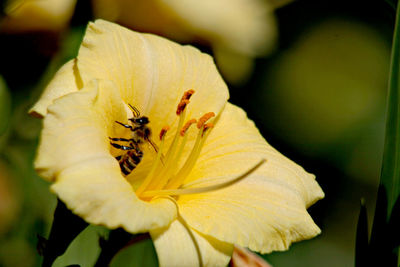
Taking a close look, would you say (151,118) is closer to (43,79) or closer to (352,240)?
(43,79)

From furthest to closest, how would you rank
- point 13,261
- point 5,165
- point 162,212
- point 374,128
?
point 374,128
point 5,165
point 13,261
point 162,212

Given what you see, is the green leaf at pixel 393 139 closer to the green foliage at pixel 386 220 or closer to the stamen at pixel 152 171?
the green foliage at pixel 386 220

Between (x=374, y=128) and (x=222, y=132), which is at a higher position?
(x=222, y=132)

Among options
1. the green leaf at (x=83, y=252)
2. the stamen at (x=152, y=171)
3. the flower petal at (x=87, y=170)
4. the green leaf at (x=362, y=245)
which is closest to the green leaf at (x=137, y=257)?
the green leaf at (x=83, y=252)

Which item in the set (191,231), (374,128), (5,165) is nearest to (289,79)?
(374,128)

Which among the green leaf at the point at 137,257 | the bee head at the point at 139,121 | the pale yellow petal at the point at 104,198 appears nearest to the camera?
the pale yellow petal at the point at 104,198

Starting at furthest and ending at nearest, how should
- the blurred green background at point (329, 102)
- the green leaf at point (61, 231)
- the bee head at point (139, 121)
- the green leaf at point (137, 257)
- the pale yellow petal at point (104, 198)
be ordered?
the blurred green background at point (329, 102) → the green leaf at point (137, 257) → the bee head at point (139, 121) → the green leaf at point (61, 231) → the pale yellow petal at point (104, 198)
